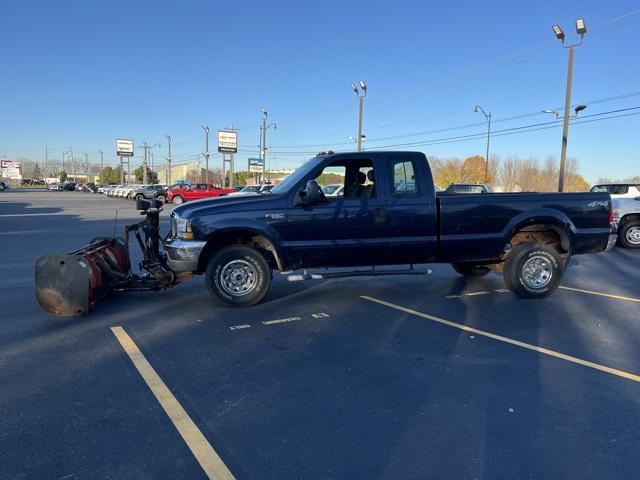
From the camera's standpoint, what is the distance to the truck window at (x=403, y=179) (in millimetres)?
6852

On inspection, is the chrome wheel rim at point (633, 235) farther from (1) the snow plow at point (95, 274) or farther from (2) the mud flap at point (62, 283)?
(2) the mud flap at point (62, 283)

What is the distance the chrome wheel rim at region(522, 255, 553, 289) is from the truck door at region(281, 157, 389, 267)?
2.31m

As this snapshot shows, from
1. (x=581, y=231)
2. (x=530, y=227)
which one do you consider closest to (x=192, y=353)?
(x=530, y=227)

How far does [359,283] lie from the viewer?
835 cm

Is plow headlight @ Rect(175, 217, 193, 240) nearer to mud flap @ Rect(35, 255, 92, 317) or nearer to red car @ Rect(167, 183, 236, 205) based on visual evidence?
mud flap @ Rect(35, 255, 92, 317)

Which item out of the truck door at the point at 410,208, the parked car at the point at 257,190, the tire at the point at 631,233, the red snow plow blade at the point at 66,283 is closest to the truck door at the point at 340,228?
the truck door at the point at 410,208

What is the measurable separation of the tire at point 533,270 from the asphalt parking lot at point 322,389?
261 mm

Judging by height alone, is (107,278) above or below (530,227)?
below

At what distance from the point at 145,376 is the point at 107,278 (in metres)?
2.68

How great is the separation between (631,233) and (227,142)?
5831 centimetres

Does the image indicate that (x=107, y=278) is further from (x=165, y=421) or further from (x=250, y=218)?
(x=165, y=421)

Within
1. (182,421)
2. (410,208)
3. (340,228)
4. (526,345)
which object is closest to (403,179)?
(410,208)

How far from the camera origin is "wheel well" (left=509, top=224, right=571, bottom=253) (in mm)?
7398

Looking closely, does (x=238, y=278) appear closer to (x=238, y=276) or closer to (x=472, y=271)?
(x=238, y=276)
